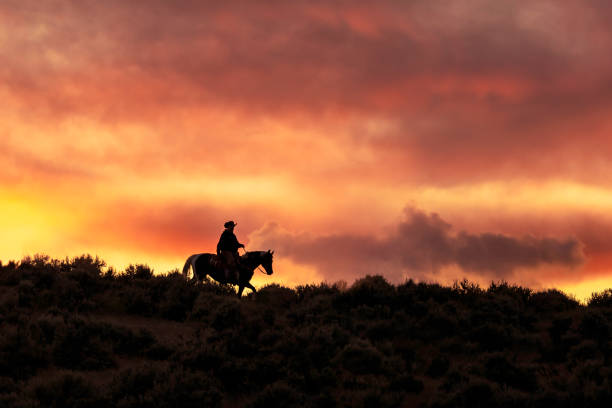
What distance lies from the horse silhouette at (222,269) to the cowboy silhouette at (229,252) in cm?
21

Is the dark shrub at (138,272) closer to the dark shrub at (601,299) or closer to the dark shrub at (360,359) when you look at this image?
the dark shrub at (360,359)

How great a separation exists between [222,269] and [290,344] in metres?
8.57

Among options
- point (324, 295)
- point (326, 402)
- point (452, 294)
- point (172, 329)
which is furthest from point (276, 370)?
point (452, 294)

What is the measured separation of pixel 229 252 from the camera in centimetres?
2691

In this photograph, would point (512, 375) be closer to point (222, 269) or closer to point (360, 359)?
point (360, 359)

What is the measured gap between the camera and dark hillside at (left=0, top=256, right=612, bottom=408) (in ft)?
53.9

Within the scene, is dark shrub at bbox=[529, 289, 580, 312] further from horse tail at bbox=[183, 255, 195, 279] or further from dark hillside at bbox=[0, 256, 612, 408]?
horse tail at bbox=[183, 255, 195, 279]

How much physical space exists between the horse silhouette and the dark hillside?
67 cm

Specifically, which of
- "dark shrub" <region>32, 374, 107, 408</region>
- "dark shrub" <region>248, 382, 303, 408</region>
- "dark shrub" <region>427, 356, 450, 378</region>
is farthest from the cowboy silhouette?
"dark shrub" <region>32, 374, 107, 408</region>

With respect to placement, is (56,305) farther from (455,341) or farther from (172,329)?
(455,341)

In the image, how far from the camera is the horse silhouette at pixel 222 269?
26891 mm

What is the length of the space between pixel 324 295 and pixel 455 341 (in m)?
5.85

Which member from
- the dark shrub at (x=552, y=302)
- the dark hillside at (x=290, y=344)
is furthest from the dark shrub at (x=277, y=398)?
the dark shrub at (x=552, y=302)

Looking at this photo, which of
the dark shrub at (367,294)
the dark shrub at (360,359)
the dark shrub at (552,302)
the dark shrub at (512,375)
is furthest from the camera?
the dark shrub at (552,302)
